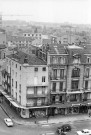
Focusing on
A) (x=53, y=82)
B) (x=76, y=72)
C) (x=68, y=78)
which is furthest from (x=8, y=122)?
(x=76, y=72)

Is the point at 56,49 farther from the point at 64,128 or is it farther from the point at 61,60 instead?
the point at 64,128

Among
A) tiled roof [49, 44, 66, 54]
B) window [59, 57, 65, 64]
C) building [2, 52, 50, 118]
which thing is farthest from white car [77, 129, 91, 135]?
tiled roof [49, 44, 66, 54]

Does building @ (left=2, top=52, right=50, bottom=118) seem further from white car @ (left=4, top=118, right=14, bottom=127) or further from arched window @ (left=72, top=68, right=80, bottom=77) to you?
arched window @ (left=72, top=68, right=80, bottom=77)

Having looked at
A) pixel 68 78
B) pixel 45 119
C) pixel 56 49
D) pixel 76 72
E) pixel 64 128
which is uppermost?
pixel 56 49

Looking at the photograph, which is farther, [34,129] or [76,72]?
[76,72]

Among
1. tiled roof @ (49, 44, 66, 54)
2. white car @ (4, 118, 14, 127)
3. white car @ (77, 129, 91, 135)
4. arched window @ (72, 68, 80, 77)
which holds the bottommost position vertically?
white car @ (77, 129, 91, 135)

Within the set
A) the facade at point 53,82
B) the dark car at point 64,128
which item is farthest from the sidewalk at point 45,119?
the dark car at point 64,128

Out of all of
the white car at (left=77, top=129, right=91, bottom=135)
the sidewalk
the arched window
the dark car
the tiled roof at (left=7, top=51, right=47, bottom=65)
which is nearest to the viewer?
the white car at (left=77, top=129, right=91, bottom=135)

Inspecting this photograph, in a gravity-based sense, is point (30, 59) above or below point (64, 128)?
above

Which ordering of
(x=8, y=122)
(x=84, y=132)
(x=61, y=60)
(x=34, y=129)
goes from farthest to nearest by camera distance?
(x=61, y=60)
(x=8, y=122)
(x=34, y=129)
(x=84, y=132)

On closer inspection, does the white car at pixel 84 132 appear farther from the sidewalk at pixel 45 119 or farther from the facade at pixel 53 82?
the facade at pixel 53 82

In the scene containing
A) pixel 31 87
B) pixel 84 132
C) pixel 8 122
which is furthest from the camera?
pixel 31 87

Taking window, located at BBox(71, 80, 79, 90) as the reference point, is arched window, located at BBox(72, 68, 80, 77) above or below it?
above
